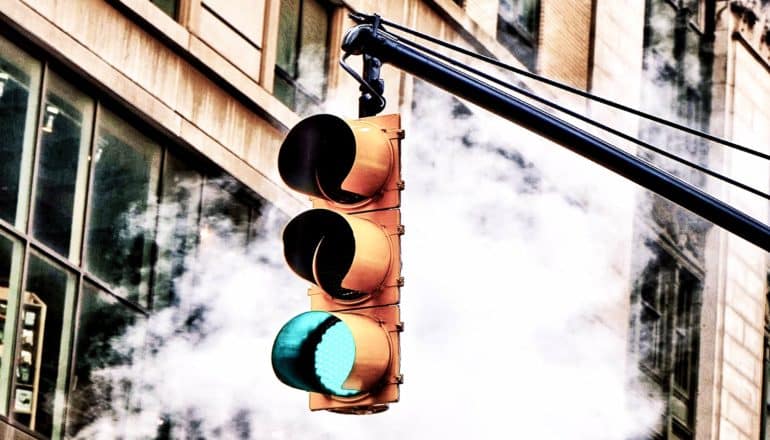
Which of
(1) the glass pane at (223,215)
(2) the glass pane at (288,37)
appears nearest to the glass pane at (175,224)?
(1) the glass pane at (223,215)

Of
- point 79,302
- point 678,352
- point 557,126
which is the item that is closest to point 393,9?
point 79,302

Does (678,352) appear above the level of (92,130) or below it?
above

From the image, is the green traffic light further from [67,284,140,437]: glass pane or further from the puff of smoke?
the puff of smoke

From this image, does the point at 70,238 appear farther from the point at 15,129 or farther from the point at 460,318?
the point at 460,318

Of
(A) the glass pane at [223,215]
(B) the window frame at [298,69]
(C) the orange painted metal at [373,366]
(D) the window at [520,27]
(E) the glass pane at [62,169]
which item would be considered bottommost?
(C) the orange painted metal at [373,366]

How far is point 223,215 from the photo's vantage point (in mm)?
16984

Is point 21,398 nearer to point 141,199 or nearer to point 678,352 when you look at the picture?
point 141,199

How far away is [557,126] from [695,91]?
23863 mm

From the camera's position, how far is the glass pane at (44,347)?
13781 millimetres

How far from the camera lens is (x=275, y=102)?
17.5 metres

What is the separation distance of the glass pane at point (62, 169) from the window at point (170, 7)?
1.55 metres

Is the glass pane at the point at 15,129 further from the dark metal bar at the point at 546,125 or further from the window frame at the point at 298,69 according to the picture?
the dark metal bar at the point at 546,125

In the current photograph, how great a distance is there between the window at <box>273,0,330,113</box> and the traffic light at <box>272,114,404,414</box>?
1114 cm

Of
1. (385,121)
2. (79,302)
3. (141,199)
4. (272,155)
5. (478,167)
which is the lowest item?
(385,121)
